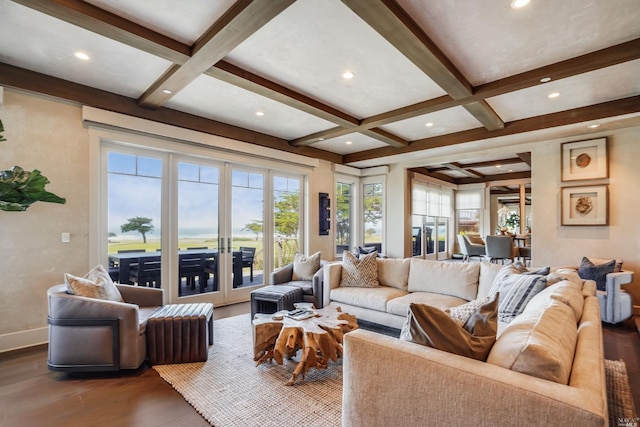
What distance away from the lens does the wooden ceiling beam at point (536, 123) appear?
3.73 m

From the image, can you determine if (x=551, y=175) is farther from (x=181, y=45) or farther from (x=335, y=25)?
(x=181, y=45)

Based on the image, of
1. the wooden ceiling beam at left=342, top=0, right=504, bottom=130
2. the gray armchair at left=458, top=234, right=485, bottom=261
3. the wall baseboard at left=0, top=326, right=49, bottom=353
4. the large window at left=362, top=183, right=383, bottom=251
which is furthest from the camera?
the gray armchair at left=458, top=234, right=485, bottom=261

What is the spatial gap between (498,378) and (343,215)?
238 inches

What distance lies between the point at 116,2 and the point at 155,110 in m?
1.97

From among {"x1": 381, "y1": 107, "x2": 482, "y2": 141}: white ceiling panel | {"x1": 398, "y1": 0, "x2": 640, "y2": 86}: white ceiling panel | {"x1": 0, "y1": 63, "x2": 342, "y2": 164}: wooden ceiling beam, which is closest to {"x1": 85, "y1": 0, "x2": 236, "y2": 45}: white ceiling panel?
{"x1": 398, "y1": 0, "x2": 640, "y2": 86}: white ceiling panel

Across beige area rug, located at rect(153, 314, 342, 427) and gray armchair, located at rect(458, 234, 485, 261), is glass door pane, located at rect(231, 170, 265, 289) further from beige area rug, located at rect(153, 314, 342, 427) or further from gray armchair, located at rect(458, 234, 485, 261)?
gray armchair, located at rect(458, 234, 485, 261)

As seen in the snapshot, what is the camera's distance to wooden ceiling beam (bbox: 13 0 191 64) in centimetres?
205

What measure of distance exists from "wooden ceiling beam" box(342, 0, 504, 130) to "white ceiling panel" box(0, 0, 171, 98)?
1988 millimetres

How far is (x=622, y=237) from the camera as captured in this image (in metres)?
4.34

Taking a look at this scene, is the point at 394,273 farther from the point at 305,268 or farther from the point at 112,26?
the point at 112,26

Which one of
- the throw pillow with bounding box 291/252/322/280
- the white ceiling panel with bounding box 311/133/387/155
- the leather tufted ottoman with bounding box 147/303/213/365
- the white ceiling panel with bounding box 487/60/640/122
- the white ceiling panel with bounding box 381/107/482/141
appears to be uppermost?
the white ceiling panel with bounding box 487/60/640/122

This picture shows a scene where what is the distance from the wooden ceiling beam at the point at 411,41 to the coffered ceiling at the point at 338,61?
1 cm

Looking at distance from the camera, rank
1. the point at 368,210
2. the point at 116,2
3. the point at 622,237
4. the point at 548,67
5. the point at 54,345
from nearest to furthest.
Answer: the point at 116,2, the point at 54,345, the point at 548,67, the point at 622,237, the point at 368,210

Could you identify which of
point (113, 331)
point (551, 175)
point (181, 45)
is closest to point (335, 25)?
point (181, 45)
